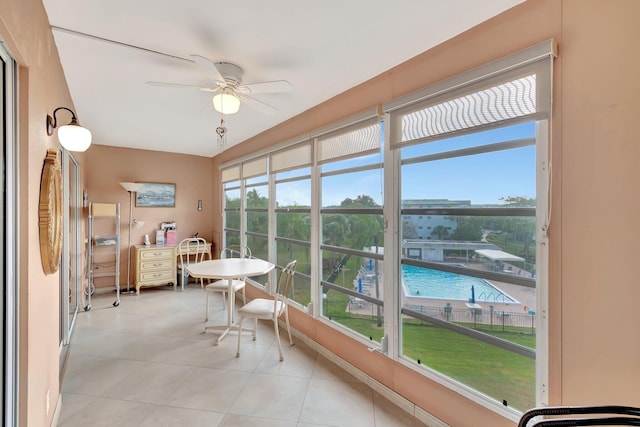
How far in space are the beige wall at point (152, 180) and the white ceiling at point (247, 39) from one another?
2.56 metres

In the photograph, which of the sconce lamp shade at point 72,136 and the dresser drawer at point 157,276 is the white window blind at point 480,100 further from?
the dresser drawer at point 157,276

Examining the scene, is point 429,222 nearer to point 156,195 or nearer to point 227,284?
point 227,284

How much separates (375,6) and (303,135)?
5.67 ft

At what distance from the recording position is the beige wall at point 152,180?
5.09 m

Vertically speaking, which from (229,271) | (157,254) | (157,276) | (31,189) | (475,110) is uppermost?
(475,110)

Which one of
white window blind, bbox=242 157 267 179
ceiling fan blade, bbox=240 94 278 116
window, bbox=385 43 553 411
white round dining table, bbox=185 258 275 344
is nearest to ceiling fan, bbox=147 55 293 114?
ceiling fan blade, bbox=240 94 278 116

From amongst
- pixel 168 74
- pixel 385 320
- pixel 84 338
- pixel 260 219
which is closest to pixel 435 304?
pixel 385 320

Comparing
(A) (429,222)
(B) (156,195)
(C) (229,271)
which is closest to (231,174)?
(B) (156,195)

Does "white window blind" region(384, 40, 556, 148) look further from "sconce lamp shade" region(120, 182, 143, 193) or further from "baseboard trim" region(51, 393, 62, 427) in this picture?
"sconce lamp shade" region(120, 182, 143, 193)

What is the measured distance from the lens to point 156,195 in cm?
559

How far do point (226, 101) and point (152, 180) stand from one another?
13.8 feet

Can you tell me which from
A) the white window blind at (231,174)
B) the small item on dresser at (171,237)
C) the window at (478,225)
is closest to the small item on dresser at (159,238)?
the small item on dresser at (171,237)

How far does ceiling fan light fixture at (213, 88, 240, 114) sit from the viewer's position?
2.19 m

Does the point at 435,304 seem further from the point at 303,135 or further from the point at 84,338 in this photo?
the point at 84,338
